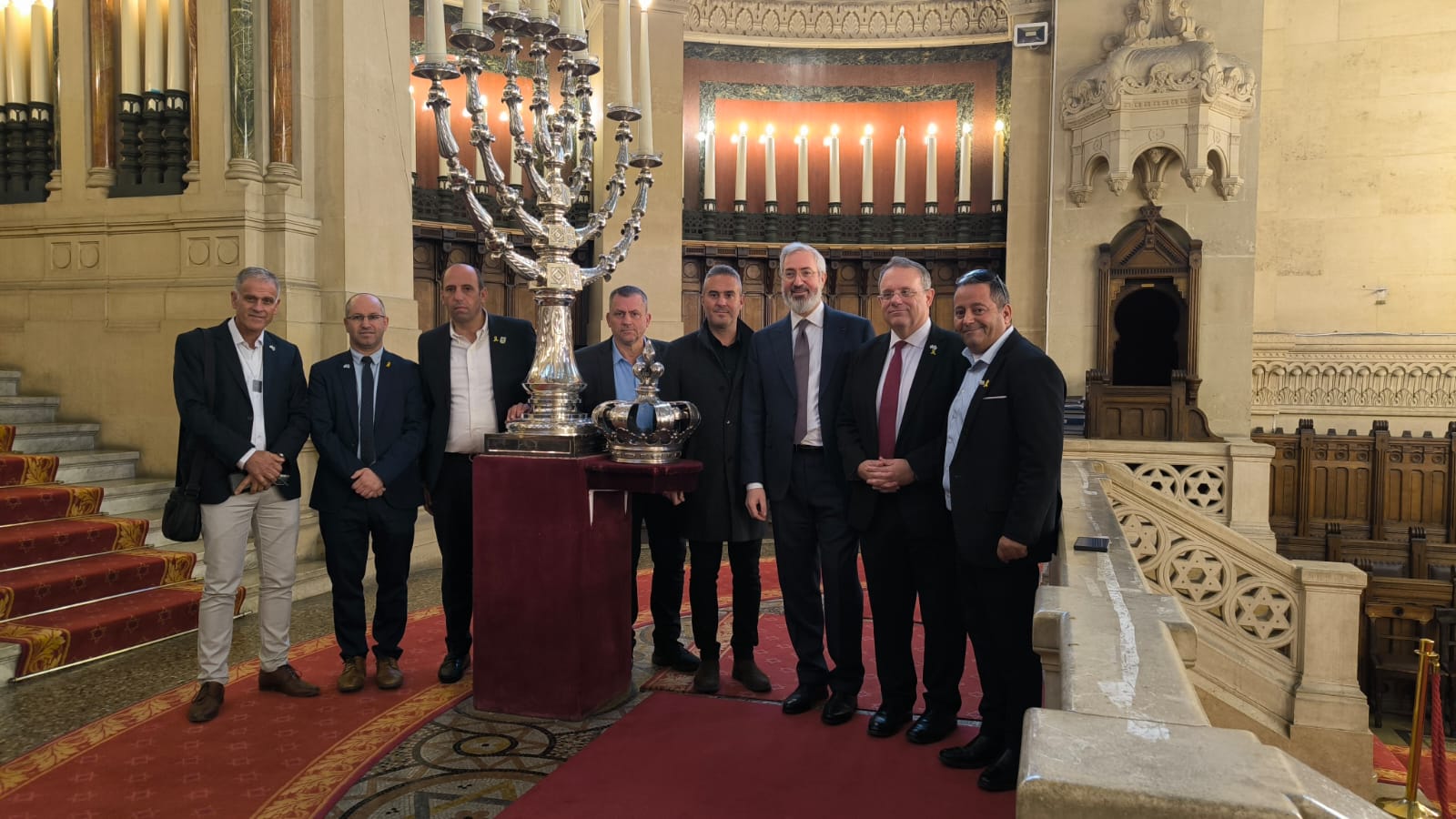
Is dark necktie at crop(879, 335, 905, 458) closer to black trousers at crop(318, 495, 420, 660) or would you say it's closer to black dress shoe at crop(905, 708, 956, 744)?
black dress shoe at crop(905, 708, 956, 744)

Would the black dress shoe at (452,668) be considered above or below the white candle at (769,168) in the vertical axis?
below

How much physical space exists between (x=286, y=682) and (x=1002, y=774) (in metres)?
2.56

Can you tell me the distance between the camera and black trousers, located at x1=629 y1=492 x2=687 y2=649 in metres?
3.94

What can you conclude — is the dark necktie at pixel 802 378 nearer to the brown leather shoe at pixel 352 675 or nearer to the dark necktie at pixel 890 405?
the dark necktie at pixel 890 405

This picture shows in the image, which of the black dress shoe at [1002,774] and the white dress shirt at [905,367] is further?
the white dress shirt at [905,367]

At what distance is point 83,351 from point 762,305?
6472mm

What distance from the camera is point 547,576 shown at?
3361mm

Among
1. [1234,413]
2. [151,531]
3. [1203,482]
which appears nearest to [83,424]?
[151,531]

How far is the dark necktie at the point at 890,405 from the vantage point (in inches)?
127

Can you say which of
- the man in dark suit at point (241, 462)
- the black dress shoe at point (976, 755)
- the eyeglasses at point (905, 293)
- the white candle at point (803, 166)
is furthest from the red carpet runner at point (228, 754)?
the white candle at point (803, 166)

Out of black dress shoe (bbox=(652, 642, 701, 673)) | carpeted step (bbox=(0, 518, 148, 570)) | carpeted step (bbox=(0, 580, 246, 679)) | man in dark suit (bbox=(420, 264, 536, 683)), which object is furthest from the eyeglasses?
carpeted step (bbox=(0, 518, 148, 570))

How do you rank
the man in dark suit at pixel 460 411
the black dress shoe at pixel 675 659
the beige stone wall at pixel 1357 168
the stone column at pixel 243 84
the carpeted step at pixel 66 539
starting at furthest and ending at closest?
1. the beige stone wall at pixel 1357 168
2. the stone column at pixel 243 84
3. the carpeted step at pixel 66 539
4. the black dress shoe at pixel 675 659
5. the man in dark suit at pixel 460 411

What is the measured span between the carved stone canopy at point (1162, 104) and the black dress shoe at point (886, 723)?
688 cm

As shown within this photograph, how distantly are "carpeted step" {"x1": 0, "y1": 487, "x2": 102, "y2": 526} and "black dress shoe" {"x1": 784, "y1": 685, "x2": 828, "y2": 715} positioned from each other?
397 centimetres
